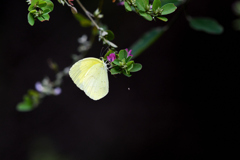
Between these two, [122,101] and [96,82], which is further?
[122,101]

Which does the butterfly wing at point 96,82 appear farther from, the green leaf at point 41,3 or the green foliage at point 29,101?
the green foliage at point 29,101

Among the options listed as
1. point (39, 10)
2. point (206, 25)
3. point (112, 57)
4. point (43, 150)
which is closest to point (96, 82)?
point (112, 57)

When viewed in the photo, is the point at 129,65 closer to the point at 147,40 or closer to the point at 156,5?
the point at 156,5

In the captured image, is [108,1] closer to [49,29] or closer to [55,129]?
[49,29]

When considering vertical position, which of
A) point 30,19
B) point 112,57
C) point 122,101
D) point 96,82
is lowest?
point 122,101

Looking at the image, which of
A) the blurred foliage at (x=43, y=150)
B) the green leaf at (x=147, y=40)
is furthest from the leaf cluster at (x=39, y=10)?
the blurred foliage at (x=43, y=150)

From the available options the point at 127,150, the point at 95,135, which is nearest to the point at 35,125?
the point at 95,135
